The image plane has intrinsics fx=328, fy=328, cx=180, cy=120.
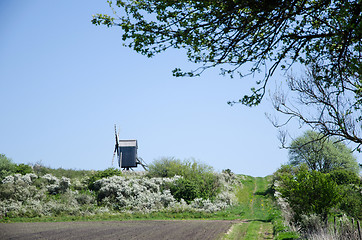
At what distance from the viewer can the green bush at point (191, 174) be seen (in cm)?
4009

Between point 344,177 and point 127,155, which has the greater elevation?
point 127,155

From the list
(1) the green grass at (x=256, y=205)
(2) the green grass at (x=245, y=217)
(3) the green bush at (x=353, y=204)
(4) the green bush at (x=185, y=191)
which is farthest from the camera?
(4) the green bush at (x=185, y=191)

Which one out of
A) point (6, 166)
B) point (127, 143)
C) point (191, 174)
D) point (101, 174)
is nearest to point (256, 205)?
point (191, 174)

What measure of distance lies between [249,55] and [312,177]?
967 centimetres

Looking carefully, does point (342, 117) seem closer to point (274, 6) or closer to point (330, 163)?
point (274, 6)

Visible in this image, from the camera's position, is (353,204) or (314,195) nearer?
(314,195)

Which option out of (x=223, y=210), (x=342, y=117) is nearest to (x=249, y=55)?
(x=342, y=117)

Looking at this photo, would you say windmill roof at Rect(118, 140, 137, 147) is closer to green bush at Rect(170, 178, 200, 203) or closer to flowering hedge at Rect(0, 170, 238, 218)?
flowering hedge at Rect(0, 170, 238, 218)

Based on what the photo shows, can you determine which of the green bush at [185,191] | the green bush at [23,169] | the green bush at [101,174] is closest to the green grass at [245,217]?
the green bush at [185,191]

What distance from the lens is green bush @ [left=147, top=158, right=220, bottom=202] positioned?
40.1m

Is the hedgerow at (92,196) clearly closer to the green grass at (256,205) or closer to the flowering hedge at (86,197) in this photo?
the flowering hedge at (86,197)

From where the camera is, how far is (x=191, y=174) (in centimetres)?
4631

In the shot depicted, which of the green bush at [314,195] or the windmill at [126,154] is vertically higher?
the windmill at [126,154]

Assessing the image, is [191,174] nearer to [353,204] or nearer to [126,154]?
[126,154]
